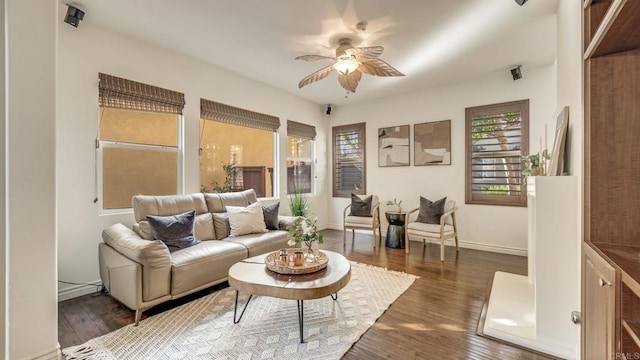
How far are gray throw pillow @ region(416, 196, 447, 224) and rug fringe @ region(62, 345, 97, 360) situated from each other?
391 cm

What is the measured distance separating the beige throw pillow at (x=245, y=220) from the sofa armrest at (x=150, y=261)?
3.30ft

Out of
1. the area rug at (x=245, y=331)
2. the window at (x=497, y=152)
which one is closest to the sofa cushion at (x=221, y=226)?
the area rug at (x=245, y=331)

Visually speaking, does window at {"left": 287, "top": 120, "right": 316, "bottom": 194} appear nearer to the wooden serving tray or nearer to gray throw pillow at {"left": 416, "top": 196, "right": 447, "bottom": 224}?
gray throw pillow at {"left": 416, "top": 196, "right": 447, "bottom": 224}

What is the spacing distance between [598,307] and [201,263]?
2.62m

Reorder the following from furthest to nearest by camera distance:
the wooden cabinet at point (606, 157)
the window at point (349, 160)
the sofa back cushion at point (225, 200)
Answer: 1. the window at point (349, 160)
2. the sofa back cushion at point (225, 200)
3. the wooden cabinet at point (606, 157)

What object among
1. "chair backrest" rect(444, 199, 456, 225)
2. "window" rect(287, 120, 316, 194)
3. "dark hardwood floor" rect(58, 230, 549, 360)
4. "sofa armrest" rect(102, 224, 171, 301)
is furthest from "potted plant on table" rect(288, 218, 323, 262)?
"window" rect(287, 120, 316, 194)

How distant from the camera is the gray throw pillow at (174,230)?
259cm

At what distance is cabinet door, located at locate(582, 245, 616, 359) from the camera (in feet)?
3.19

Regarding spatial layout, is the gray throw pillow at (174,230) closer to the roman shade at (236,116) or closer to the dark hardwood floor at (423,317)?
the dark hardwood floor at (423,317)

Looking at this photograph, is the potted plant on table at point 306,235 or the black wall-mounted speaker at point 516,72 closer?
the potted plant on table at point 306,235

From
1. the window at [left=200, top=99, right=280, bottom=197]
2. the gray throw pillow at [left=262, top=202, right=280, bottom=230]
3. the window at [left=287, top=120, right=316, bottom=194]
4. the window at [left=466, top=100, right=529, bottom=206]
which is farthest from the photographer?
the window at [left=287, top=120, right=316, bottom=194]

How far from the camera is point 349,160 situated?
5723 millimetres

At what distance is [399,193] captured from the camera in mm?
5016

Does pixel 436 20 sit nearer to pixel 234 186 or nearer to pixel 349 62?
pixel 349 62
